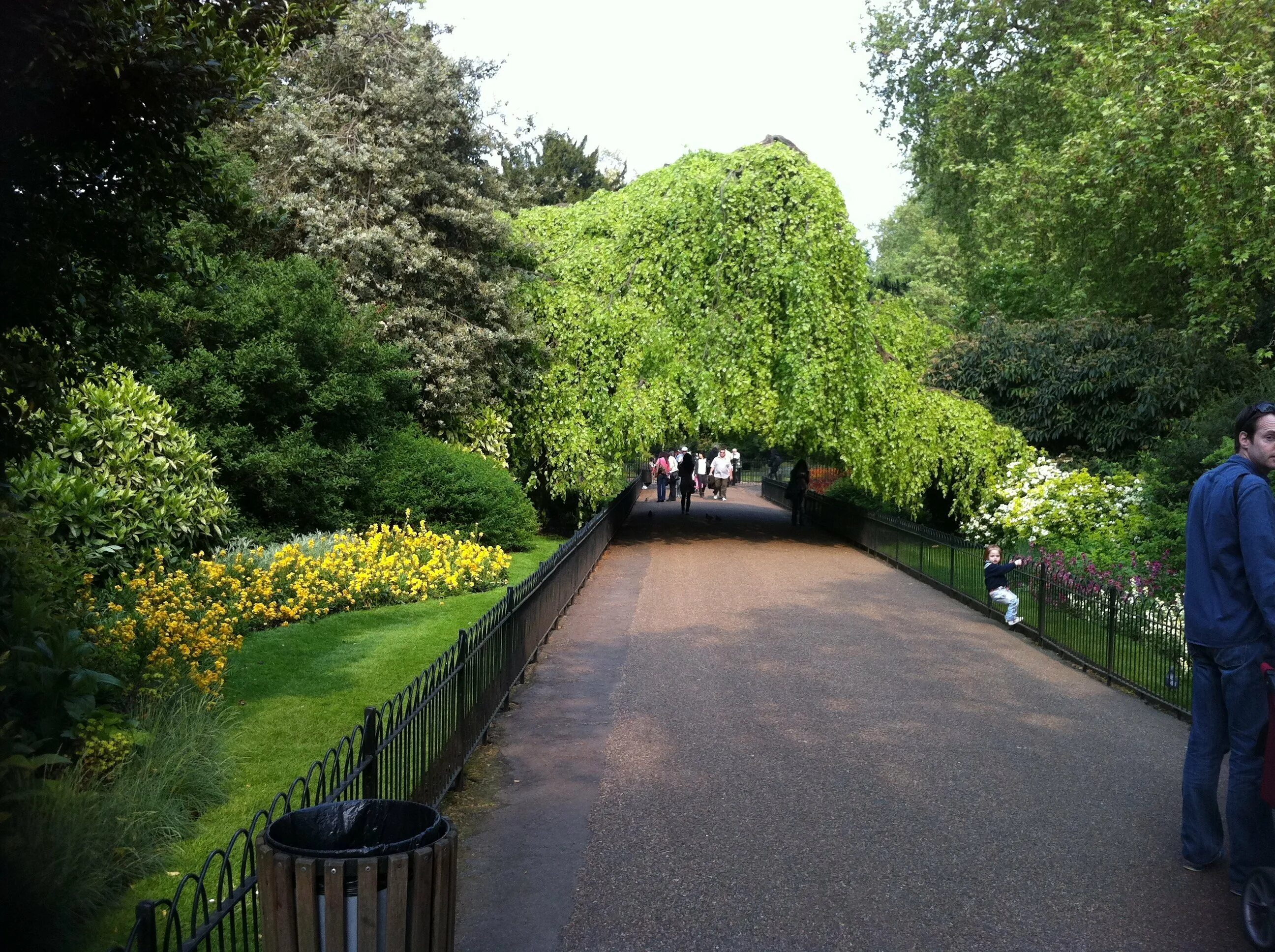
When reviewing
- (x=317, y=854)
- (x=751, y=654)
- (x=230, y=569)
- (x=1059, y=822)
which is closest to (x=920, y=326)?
(x=751, y=654)

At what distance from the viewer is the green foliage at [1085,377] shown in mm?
19344

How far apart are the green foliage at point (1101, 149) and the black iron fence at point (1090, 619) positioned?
5815 millimetres

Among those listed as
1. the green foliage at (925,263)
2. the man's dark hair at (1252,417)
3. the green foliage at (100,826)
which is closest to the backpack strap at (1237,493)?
the man's dark hair at (1252,417)

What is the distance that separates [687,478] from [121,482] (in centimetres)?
1849

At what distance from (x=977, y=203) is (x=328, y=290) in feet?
59.9

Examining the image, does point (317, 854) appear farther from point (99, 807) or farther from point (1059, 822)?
point (1059, 822)

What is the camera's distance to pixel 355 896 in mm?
3207

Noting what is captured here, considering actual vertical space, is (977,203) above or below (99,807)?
above

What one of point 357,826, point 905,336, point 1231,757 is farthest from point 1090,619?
point 905,336

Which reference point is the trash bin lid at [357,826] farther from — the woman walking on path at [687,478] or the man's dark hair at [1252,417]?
the woman walking on path at [687,478]

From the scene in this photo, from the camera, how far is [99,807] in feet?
17.0

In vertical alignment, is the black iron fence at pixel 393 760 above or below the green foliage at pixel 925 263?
below

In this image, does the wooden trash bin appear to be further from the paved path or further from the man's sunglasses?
the man's sunglasses

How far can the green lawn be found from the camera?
5621 mm
